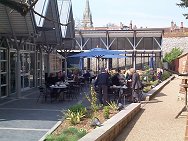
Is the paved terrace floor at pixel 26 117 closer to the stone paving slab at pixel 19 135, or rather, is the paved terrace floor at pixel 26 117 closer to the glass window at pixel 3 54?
the stone paving slab at pixel 19 135

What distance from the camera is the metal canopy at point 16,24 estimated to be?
1631 cm

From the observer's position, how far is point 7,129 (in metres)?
9.99

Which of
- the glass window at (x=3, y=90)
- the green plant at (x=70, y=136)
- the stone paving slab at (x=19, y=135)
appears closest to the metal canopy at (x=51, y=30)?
the glass window at (x=3, y=90)

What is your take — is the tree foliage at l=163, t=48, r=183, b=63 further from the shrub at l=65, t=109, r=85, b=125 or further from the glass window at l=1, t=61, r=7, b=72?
the shrub at l=65, t=109, r=85, b=125

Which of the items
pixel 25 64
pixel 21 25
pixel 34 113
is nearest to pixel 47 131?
pixel 34 113

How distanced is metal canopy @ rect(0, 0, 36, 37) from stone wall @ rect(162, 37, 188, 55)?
1431 inches

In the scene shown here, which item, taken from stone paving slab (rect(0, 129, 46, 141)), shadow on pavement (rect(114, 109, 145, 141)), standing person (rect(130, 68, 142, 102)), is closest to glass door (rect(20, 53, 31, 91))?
standing person (rect(130, 68, 142, 102))

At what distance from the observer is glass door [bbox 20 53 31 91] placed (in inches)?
861

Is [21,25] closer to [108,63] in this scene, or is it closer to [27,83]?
[27,83]

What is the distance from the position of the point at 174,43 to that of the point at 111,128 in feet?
149

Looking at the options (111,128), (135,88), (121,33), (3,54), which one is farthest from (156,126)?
(121,33)

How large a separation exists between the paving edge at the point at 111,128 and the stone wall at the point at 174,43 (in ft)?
135

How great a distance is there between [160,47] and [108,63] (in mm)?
7053

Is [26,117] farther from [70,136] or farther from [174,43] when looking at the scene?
[174,43]
